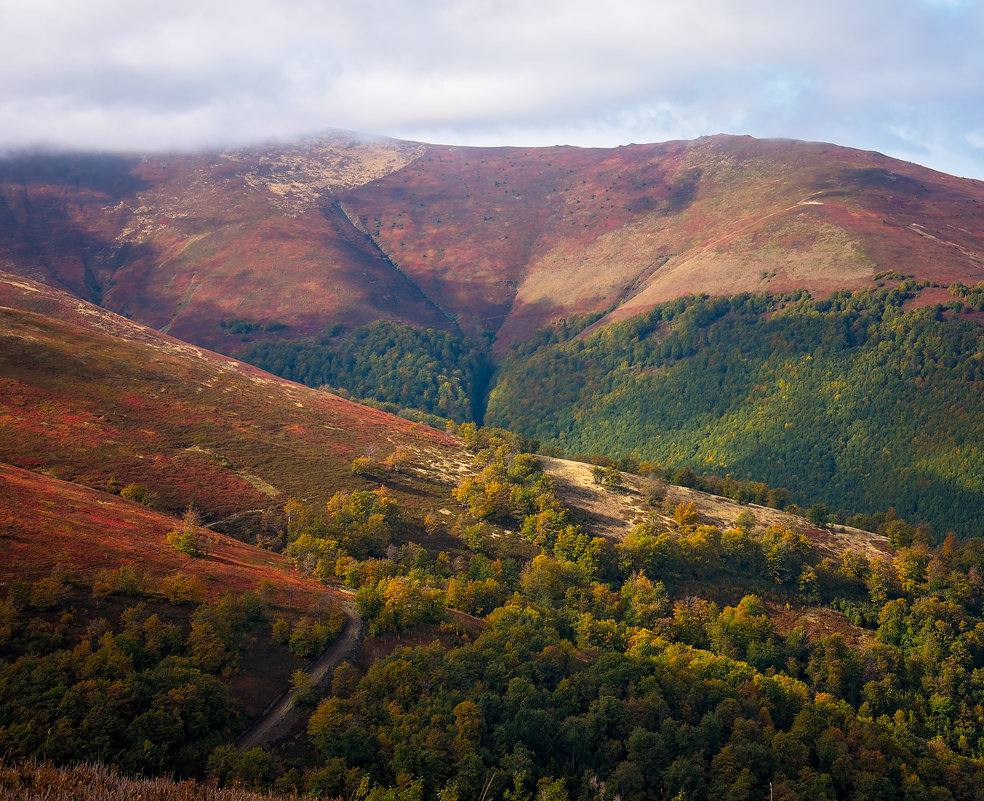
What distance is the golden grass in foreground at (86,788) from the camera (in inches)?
1188

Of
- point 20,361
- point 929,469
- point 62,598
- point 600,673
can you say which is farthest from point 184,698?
point 929,469

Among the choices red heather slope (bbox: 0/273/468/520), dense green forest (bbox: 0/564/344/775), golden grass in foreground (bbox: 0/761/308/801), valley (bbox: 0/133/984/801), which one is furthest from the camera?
red heather slope (bbox: 0/273/468/520)

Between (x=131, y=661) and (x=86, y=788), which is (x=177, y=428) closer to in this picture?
(x=131, y=661)

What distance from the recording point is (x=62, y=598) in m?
55.2

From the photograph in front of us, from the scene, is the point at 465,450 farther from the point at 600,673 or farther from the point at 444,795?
the point at 444,795

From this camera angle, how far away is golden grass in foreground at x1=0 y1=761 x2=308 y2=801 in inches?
1188

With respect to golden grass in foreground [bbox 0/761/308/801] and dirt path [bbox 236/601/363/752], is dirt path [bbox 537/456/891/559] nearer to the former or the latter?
dirt path [bbox 236/601/363/752]

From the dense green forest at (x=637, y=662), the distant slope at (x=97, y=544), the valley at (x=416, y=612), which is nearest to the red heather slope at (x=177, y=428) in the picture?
the valley at (x=416, y=612)

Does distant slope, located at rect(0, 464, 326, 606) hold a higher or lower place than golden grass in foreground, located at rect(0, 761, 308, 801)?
lower

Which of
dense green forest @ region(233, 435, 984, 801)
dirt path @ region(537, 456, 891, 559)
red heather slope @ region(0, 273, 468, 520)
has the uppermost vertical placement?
red heather slope @ region(0, 273, 468, 520)

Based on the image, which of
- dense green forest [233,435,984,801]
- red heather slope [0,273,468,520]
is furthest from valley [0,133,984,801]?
red heather slope [0,273,468,520]

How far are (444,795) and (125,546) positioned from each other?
127 ft

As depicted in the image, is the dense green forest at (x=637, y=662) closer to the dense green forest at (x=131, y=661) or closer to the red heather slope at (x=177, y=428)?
the dense green forest at (x=131, y=661)

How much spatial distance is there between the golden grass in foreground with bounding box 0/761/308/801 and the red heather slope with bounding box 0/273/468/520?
189ft
